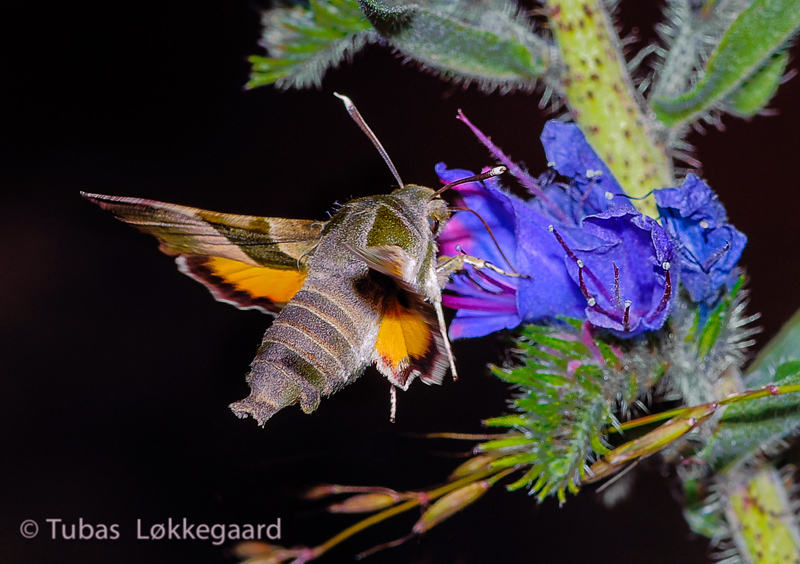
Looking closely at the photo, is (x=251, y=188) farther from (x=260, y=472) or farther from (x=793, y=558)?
(x=793, y=558)

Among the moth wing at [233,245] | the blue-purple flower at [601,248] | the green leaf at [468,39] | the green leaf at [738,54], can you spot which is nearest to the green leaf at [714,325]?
the blue-purple flower at [601,248]

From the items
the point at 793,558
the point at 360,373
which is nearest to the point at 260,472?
the point at 360,373

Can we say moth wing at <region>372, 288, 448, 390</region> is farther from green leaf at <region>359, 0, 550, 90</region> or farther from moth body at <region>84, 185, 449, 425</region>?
green leaf at <region>359, 0, 550, 90</region>

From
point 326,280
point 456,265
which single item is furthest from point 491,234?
point 326,280

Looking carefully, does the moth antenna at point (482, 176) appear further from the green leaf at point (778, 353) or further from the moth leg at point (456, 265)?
the green leaf at point (778, 353)

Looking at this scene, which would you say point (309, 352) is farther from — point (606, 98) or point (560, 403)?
point (606, 98)
